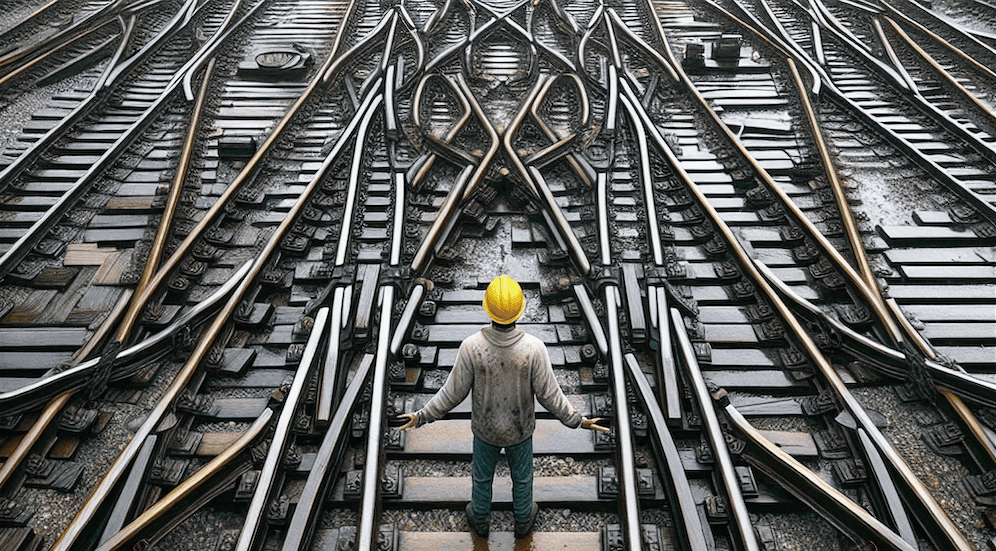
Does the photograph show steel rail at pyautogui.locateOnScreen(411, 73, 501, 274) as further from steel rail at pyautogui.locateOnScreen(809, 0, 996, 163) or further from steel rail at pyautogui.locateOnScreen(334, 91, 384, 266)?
steel rail at pyautogui.locateOnScreen(809, 0, 996, 163)

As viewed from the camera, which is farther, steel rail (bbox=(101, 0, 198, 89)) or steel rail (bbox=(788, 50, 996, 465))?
steel rail (bbox=(101, 0, 198, 89))

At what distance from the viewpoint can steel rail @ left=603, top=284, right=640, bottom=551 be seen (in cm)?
312

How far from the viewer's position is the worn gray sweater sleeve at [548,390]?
2918mm

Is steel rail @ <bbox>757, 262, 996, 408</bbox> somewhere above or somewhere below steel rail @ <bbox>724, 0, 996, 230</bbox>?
below

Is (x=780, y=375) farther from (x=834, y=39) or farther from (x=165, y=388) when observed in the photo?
(x=834, y=39)

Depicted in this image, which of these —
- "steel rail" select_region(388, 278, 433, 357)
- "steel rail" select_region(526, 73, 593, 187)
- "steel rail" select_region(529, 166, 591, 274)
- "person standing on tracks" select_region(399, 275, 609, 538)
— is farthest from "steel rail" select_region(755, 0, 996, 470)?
"steel rail" select_region(388, 278, 433, 357)

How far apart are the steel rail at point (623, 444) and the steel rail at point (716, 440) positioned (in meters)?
0.47

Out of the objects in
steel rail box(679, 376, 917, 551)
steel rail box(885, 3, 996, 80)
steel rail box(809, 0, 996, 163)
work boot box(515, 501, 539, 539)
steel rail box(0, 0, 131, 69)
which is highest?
steel rail box(0, 0, 131, 69)

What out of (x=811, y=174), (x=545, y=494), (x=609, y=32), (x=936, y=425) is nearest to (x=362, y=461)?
(x=545, y=494)

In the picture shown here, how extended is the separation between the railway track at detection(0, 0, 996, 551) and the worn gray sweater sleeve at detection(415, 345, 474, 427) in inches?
25.0

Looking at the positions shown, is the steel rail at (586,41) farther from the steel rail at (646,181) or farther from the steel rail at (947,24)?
the steel rail at (947,24)

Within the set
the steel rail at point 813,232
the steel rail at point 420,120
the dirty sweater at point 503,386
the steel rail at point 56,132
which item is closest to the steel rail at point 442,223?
the steel rail at point 420,120

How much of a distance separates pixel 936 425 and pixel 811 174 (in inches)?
132

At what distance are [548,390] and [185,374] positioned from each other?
269cm
